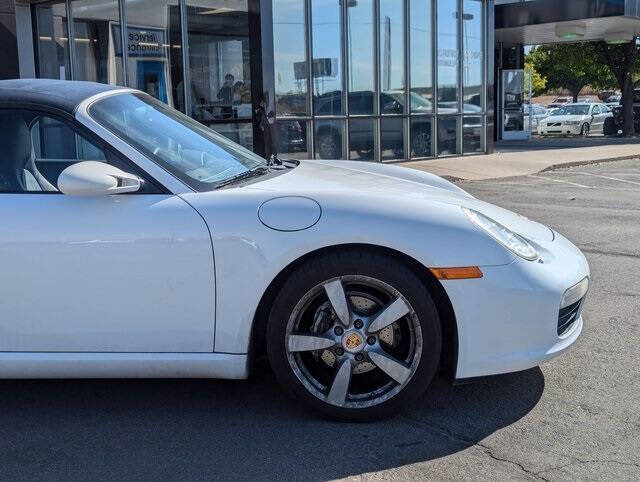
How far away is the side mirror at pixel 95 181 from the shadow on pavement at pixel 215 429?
1105mm

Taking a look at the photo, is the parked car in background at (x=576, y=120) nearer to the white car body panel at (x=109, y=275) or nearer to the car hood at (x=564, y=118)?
the car hood at (x=564, y=118)

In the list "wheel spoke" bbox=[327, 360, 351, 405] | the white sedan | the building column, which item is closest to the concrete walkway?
the building column

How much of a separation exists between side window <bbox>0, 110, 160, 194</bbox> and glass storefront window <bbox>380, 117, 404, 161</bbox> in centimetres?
1351

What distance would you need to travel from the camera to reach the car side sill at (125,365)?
3512mm

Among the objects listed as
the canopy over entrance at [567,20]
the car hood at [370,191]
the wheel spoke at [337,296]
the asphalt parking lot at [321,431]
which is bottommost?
the asphalt parking lot at [321,431]

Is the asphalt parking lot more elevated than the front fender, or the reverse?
the front fender

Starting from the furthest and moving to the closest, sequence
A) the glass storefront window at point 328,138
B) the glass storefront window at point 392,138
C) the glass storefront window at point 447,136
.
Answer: the glass storefront window at point 447,136, the glass storefront window at point 392,138, the glass storefront window at point 328,138

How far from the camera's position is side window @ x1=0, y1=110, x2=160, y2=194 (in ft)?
12.1

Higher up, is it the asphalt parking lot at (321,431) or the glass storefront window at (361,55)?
the glass storefront window at (361,55)

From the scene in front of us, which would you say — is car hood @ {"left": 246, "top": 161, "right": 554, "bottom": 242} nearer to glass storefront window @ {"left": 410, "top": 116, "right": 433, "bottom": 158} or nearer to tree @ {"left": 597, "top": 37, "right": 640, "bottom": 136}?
glass storefront window @ {"left": 410, "top": 116, "right": 433, "bottom": 158}

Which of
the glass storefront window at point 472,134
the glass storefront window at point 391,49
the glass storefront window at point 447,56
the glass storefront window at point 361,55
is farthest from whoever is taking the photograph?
the glass storefront window at point 472,134

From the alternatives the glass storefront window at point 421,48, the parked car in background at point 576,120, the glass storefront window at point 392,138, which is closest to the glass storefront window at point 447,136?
the glass storefront window at point 421,48

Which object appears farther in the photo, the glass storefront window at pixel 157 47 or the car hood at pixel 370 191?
the glass storefront window at pixel 157 47

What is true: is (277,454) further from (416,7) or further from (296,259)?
(416,7)
